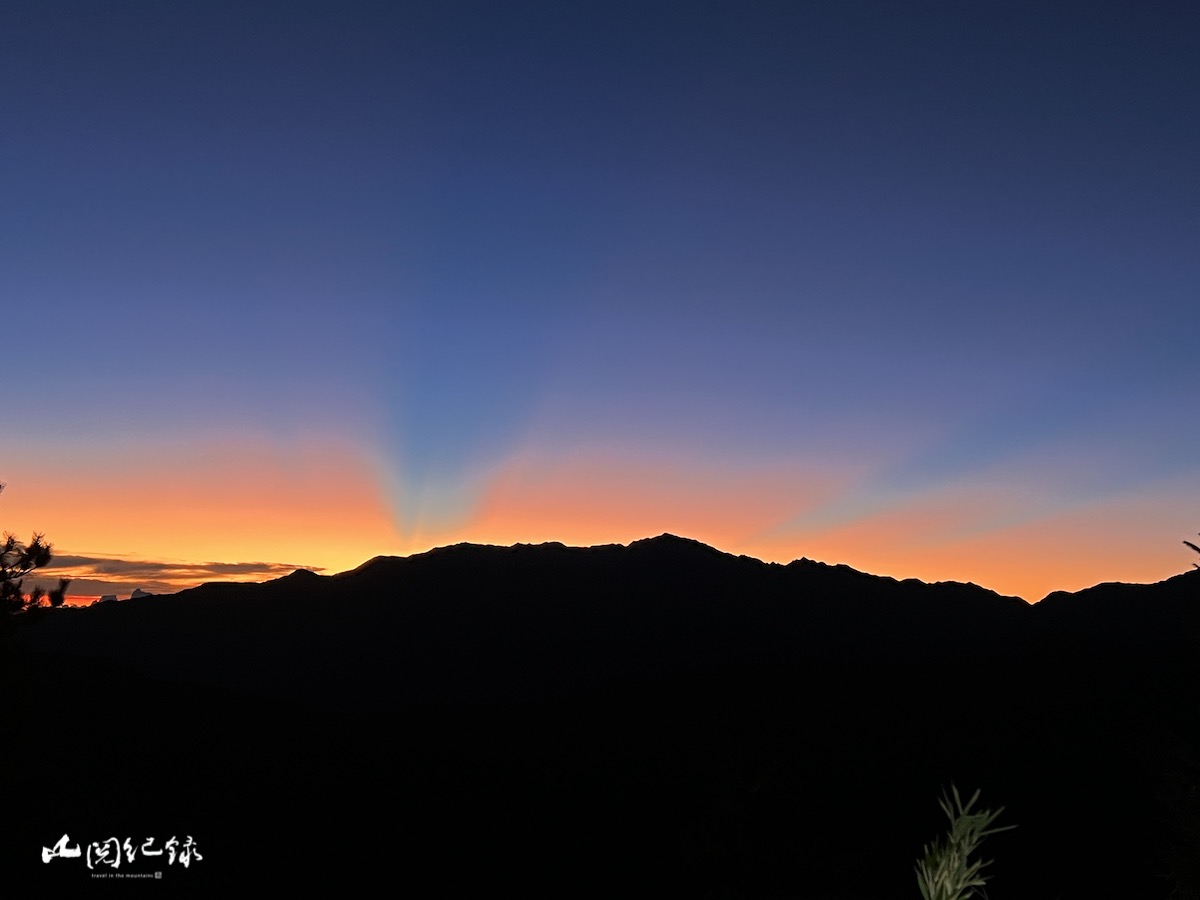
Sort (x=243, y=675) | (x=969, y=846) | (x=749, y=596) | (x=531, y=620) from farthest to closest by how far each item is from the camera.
Result: 1. (x=749, y=596)
2. (x=531, y=620)
3. (x=243, y=675)
4. (x=969, y=846)

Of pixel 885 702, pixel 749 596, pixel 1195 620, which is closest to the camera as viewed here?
pixel 1195 620

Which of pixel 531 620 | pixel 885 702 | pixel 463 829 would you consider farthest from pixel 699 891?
pixel 531 620

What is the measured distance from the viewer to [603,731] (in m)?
88.8

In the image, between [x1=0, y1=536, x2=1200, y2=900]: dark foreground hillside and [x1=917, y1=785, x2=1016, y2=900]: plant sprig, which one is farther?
[x1=0, y1=536, x2=1200, y2=900]: dark foreground hillside

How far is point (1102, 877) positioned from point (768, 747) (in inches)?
1263

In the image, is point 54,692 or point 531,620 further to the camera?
point 531,620

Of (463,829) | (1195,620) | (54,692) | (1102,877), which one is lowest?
(1102,877)

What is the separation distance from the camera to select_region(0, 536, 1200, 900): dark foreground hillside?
135ft

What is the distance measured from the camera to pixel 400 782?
5988 centimetres

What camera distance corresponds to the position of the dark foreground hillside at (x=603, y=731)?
4106 cm

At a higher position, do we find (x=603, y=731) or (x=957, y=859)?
(x=603, y=731)

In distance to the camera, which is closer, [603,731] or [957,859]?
[957,859]

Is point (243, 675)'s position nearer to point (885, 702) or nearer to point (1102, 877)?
point (885, 702)

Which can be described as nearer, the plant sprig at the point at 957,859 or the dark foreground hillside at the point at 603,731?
the plant sprig at the point at 957,859
